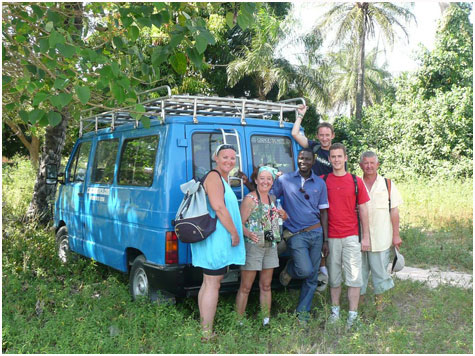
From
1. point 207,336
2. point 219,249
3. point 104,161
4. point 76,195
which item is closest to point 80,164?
point 76,195

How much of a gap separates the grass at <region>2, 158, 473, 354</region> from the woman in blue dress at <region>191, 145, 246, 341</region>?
24 cm

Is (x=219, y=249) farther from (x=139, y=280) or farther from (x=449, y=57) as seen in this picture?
(x=449, y=57)

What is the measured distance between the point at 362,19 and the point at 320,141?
62.7 feet

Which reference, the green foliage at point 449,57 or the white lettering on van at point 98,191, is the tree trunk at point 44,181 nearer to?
the white lettering on van at point 98,191

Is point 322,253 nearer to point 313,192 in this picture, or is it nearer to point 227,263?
point 313,192

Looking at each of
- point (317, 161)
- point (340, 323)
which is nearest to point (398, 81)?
point (317, 161)

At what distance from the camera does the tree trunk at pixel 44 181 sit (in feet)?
33.3

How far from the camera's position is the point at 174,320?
4770mm

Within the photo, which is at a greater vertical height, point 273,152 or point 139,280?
point 273,152

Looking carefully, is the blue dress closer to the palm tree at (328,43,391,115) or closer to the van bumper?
the van bumper

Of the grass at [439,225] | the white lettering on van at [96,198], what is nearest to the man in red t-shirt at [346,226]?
the white lettering on van at [96,198]

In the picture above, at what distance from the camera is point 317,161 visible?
5539mm

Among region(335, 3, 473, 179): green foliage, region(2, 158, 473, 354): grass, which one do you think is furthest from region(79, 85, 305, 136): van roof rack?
region(335, 3, 473, 179): green foliage

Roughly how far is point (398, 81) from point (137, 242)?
15640 mm
